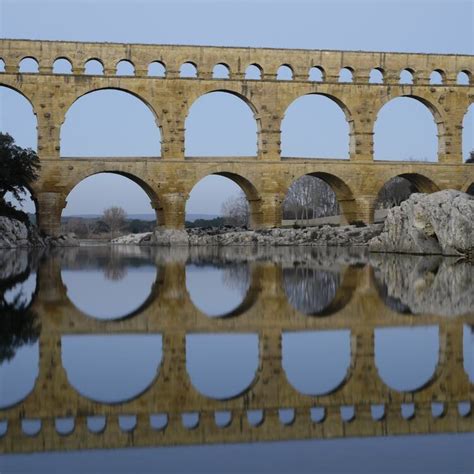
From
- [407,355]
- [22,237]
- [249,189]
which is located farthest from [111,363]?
[249,189]

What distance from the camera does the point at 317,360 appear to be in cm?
548

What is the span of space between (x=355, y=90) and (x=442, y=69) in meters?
4.53

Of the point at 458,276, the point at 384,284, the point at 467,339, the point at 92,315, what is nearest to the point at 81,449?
the point at 467,339

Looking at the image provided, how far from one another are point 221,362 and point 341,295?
4.51 metres

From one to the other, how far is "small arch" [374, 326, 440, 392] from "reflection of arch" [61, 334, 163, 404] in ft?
4.63

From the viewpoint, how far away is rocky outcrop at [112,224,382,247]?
1321 inches

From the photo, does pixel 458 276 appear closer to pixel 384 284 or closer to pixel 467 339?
pixel 384 284

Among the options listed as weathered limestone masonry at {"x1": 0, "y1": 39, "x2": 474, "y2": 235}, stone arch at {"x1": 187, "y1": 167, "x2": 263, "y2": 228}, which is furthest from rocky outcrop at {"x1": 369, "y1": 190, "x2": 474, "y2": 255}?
weathered limestone masonry at {"x1": 0, "y1": 39, "x2": 474, "y2": 235}

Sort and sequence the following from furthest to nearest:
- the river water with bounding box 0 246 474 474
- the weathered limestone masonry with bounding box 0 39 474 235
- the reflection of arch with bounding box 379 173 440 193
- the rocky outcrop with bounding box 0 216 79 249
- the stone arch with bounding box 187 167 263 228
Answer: the reflection of arch with bounding box 379 173 440 193 < the stone arch with bounding box 187 167 263 228 < the weathered limestone masonry with bounding box 0 39 474 235 < the rocky outcrop with bounding box 0 216 79 249 < the river water with bounding box 0 246 474 474

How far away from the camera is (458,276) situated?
12578 millimetres

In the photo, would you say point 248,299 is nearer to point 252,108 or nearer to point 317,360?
point 317,360

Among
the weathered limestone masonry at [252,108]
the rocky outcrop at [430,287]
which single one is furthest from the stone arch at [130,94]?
the rocky outcrop at [430,287]

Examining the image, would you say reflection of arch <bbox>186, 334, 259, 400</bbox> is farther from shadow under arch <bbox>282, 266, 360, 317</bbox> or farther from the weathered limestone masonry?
the weathered limestone masonry

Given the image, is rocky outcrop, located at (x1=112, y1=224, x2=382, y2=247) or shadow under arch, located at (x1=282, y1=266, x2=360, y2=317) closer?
shadow under arch, located at (x1=282, y1=266, x2=360, y2=317)
